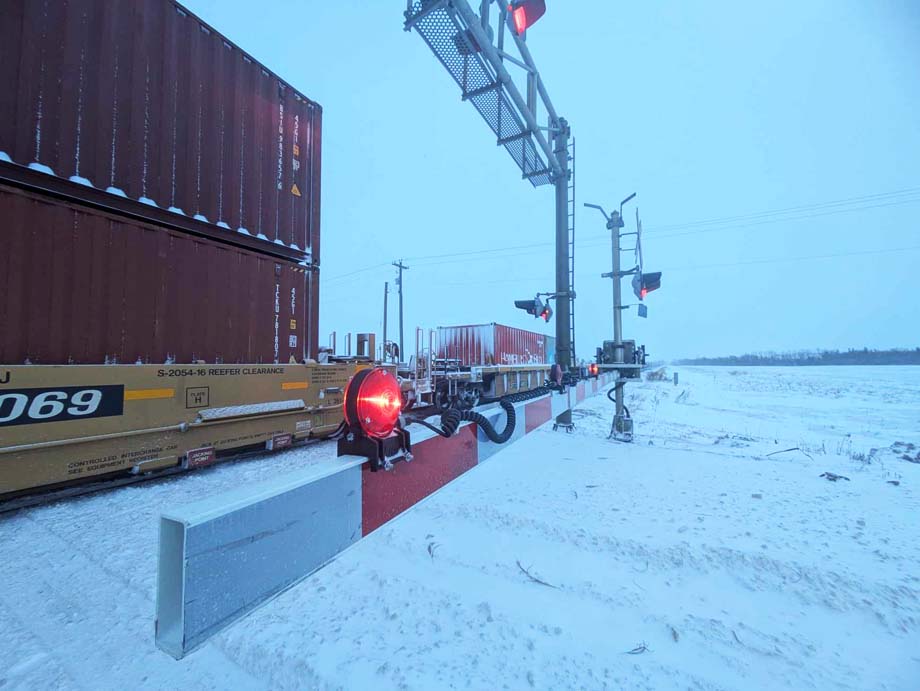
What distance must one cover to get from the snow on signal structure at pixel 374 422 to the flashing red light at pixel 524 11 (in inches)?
189

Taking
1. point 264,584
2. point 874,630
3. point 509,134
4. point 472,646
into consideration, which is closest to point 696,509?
point 874,630

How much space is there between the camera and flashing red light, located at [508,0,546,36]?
4344 mm

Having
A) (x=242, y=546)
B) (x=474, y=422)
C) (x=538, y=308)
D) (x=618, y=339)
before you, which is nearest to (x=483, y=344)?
(x=538, y=308)

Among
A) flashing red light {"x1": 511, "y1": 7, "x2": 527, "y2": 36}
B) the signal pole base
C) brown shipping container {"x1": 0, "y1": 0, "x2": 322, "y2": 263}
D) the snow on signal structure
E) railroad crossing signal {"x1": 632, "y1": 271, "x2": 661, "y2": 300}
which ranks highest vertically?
flashing red light {"x1": 511, "y1": 7, "x2": 527, "y2": 36}

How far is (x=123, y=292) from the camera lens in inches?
176

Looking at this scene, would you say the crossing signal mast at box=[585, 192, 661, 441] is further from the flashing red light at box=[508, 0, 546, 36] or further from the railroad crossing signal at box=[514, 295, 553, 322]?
the flashing red light at box=[508, 0, 546, 36]

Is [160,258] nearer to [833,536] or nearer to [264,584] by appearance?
[264,584]

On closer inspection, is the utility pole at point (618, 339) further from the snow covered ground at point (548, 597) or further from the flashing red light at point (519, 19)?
the flashing red light at point (519, 19)

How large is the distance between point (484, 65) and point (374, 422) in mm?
4251

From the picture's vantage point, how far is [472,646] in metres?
1.52

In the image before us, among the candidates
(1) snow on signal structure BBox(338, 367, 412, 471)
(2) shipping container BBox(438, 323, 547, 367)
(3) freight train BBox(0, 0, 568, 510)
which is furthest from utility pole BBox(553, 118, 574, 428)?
(2) shipping container BBox(438, 323, 547, 367)

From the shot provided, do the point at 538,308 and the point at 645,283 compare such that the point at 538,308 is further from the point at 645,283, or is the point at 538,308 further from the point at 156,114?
the point at 156,114

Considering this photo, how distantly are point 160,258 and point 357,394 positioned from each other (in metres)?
4.92

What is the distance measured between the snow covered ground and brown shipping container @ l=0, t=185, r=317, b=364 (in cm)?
176
